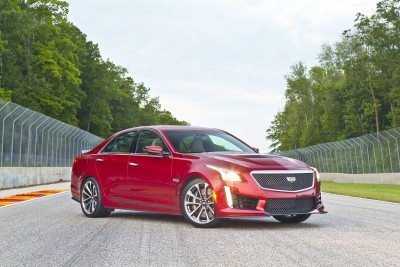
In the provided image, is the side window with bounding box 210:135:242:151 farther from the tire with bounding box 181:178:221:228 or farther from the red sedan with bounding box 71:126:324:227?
the tire with bounding box 181:178:221:228

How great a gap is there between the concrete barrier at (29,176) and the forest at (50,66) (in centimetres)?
1995

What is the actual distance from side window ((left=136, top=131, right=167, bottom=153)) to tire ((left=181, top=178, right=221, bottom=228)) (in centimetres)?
136

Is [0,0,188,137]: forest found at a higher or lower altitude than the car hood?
higher

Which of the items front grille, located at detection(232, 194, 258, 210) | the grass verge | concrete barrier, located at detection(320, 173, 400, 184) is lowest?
the grass verge

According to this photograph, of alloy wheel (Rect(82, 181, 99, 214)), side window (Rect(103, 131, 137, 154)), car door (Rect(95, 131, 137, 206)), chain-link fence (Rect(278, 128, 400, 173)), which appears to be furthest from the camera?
chain-link fence (Rect(278, 128, 400, 173))

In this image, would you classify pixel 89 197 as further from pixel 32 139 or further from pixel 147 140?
pixel 32 139

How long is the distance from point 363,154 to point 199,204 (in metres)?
38.2

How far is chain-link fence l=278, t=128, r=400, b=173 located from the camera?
40.8 meters

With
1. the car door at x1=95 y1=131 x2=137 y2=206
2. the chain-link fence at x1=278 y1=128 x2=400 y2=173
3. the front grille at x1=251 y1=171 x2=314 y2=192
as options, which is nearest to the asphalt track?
the car door at x1=95 y1=131 x2=137 y2=206

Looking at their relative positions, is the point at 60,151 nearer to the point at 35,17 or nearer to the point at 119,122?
the point at 35,17

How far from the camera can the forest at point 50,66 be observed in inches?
2331

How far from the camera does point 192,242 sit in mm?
Answer: 8516

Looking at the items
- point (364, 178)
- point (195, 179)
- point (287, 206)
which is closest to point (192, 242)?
point (195, 179)

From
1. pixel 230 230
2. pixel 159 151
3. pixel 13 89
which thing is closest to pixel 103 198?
pixel 159 151
